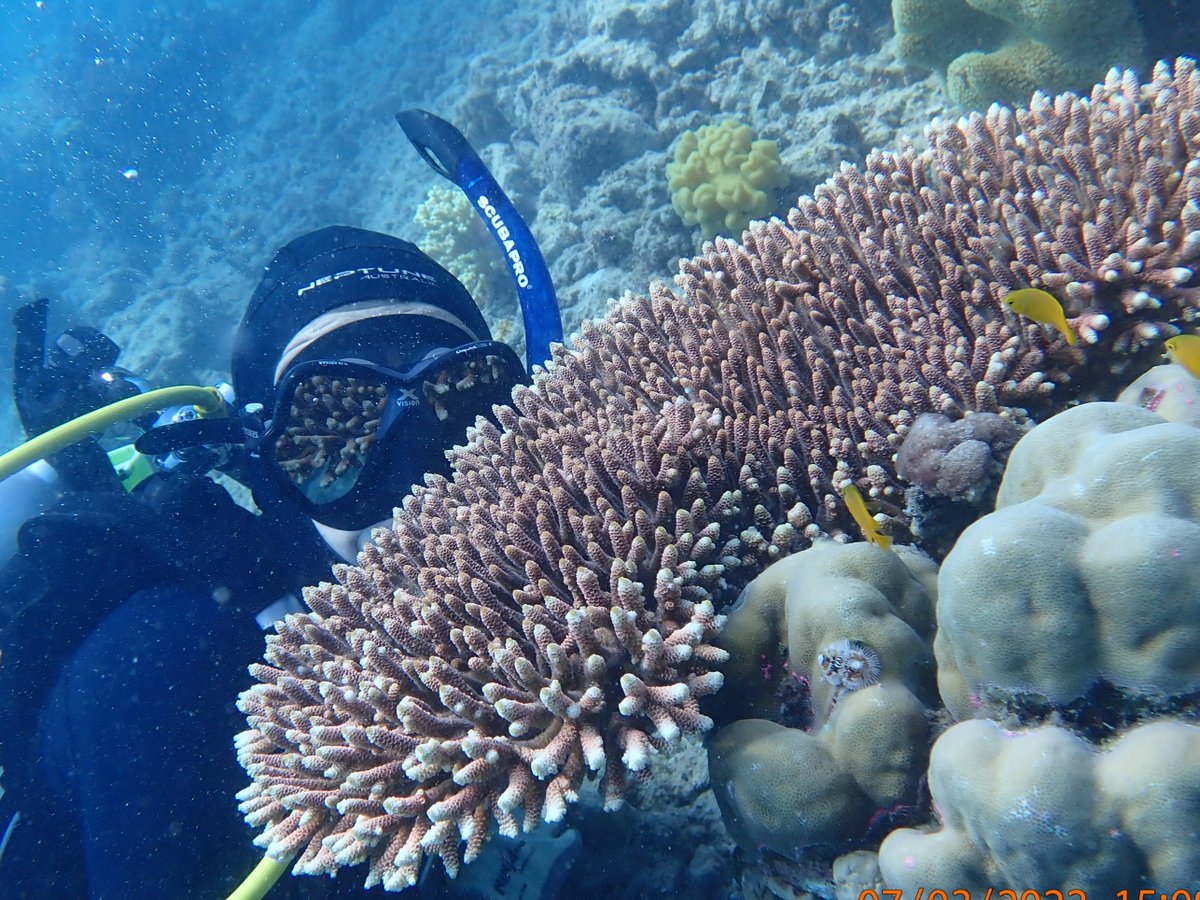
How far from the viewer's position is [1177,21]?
4809 mm

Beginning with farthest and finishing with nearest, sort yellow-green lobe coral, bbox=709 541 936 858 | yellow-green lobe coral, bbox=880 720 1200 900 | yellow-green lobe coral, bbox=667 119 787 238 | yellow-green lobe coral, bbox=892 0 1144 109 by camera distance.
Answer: yellow-green lobe coral, bbox=667 119 787 238, yellow-green lobe coral, bbox=892 0 1144 109, yellow-green lobe coral, bbox=709 541 936 858, yellow-green lobe coral, bbox=880 720 1200 900

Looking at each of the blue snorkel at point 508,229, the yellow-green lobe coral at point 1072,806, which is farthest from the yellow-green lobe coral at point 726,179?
the yellow-green lobe coral at point 1072,806

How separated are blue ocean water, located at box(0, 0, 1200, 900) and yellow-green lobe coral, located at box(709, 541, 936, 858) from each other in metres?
0.16

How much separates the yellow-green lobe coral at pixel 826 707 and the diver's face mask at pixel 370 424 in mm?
2251

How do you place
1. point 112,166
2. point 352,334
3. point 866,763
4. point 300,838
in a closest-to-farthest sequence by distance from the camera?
point 866,763, point 300,838, point 352,334, point 112,166

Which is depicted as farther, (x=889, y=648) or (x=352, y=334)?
(x=352, y=334)

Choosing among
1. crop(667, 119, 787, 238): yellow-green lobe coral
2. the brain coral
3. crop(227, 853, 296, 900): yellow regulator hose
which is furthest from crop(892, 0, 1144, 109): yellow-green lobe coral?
crop(227, 853, 296, 900): yellow regulator hose

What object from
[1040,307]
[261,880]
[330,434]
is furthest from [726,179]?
[261,880]

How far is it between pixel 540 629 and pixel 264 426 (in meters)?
2.75

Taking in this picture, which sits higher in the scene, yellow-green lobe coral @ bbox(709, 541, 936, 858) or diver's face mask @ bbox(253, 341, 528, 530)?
diver's face mask @ bbox(253, 341, 528, 530)

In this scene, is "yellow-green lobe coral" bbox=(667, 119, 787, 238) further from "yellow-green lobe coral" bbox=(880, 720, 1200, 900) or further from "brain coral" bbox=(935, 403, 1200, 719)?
"yellow-green lobe coral" bbox=(880, 720, 1200, 900)

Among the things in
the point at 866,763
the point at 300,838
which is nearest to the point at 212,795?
the point at 300,838

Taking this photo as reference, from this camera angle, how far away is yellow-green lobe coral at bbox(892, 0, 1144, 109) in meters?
4.82

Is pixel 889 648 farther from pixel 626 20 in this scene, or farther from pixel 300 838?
pixel 626 20
